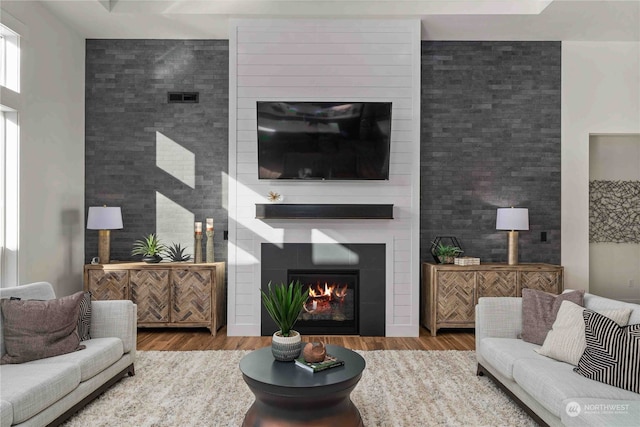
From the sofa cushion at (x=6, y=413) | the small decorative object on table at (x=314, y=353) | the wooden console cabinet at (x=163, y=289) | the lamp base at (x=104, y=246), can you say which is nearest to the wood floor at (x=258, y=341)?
the wooden console cabinet at (x=163, y=289)

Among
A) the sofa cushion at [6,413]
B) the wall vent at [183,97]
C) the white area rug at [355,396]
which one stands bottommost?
the white area rug at [355,396]

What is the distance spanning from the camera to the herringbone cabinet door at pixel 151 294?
4586 millimetres

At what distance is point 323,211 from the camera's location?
452cm

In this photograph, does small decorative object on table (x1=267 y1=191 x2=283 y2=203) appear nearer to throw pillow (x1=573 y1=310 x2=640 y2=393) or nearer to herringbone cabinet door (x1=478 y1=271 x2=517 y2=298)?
herringbone cabinet door (x1=478 y1=271 x2=517 y2=298)

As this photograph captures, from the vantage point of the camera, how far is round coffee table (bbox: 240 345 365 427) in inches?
85.0

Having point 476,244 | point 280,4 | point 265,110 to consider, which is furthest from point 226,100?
point 476,244

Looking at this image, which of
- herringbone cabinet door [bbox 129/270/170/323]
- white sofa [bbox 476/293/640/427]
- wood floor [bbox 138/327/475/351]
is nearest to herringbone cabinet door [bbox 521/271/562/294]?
wood floor [bbox 138/327/475/351]

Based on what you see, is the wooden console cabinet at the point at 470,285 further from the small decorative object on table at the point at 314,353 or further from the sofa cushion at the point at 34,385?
the sofa cushion at the point at 34,385

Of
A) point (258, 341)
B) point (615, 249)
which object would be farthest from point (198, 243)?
point (615, 249)

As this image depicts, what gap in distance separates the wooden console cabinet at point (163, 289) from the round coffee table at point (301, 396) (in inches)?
92.5

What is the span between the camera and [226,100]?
16.7 ft

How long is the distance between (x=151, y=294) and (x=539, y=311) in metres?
3.77

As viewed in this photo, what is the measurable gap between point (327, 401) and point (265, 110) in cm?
318

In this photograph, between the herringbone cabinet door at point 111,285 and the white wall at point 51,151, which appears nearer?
the white wall at point 51,151
